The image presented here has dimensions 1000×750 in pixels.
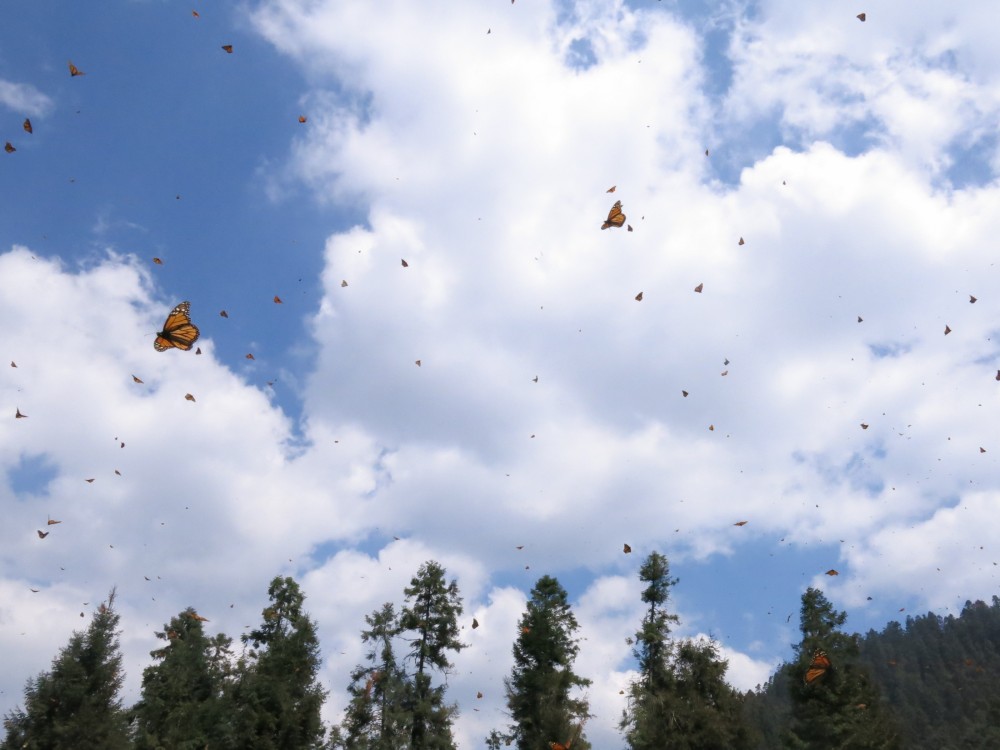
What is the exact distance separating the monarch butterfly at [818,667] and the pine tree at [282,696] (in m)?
23.8

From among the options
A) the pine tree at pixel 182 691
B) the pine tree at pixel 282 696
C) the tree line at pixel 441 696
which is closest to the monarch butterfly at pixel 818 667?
the tree line at pixel 441 696

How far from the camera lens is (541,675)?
40.3 m

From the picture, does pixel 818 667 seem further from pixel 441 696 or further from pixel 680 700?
pixel 441 696

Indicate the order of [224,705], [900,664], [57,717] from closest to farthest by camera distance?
[57,717]
[224,705]
[900,664]


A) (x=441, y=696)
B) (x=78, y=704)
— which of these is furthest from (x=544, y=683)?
(x=78, y=704)

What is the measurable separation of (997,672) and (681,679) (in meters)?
164

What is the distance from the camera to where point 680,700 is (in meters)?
36.6

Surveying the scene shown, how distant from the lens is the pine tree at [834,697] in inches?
1368

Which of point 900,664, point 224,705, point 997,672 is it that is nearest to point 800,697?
point 224,705

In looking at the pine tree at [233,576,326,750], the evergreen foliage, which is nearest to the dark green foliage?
the evergreen foliage

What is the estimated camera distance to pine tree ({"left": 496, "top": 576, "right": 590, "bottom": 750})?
3872 centimetres

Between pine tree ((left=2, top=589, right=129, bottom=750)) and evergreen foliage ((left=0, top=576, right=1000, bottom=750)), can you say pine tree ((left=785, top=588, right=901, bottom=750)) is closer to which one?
evergreen foliage ((left=0, top=576, right=1000, bottom=750))

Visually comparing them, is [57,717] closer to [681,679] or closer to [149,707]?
[149,707]

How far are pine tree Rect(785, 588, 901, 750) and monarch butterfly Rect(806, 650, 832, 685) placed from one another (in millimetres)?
158
